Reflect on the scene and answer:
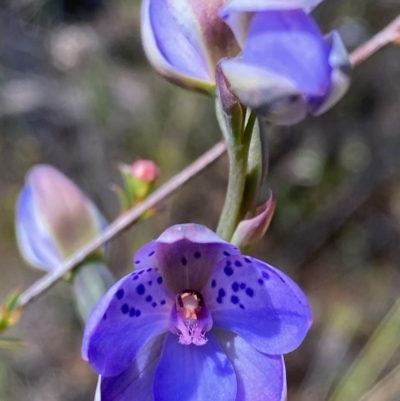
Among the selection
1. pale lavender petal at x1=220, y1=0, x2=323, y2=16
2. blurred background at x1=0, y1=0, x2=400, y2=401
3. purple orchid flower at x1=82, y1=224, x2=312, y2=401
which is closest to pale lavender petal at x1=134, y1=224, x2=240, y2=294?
purple orchid flower at x1=82, y1=224, x2=312, y2=401

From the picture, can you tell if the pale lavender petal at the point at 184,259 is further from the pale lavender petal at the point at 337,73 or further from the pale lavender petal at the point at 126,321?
the pale lavender petal at the point at 337,73

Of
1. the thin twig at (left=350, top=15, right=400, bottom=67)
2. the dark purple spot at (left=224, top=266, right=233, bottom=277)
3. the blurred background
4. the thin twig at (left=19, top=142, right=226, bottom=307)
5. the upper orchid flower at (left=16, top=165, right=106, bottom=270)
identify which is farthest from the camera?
the blurred background

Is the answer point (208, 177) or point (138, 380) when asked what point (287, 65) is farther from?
point (208, 177)

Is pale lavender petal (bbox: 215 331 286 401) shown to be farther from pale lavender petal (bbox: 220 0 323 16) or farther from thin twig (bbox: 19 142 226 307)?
pale lavender petal (bbox: 220 0 323 16)

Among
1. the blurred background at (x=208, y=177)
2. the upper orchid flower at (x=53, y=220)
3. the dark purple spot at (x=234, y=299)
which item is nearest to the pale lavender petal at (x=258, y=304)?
the dark purple spot at (x=234, y=299)

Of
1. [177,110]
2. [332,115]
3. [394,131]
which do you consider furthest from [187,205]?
[394,131]

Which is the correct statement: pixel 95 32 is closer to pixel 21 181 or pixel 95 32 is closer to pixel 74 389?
pixel 21 181

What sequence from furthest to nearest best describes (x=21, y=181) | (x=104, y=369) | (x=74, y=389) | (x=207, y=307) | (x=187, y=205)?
1. (x=21, y=181)
2. (x=187, y=205)
3. (x=74, y=389)
4. (x=207, y=307)
5. (x=104, y=369)
